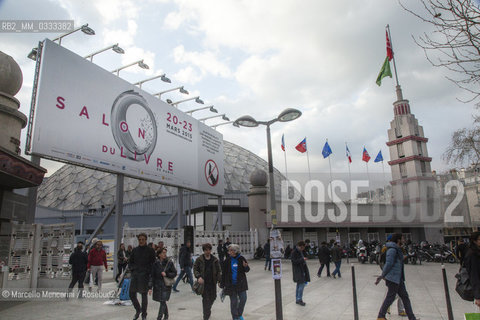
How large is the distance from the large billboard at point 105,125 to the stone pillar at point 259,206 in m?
7.31

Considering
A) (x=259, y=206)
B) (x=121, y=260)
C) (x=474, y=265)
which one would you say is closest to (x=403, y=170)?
(x=259, y=206)

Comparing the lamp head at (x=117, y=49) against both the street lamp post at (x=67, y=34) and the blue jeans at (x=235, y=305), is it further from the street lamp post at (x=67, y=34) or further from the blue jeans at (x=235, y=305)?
the blue jeans at (x=235, y=305)

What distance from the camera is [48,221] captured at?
4109 centimetres

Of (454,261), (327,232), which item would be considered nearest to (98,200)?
(327,232)

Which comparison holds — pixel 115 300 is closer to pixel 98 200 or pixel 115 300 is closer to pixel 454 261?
pixel 454 261

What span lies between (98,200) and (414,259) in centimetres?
3496

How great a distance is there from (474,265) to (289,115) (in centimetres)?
625

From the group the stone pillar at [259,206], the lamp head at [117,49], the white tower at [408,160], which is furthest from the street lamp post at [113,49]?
the white tower at [408,160]

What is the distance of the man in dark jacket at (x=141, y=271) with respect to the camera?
7.17 m

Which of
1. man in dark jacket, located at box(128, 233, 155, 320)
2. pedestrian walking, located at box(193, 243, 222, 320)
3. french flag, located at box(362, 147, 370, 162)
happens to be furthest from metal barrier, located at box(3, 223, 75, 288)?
french flag, located at box(362, 147, 370, 162)

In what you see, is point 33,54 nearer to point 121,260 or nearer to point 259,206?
point 121,260

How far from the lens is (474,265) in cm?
492

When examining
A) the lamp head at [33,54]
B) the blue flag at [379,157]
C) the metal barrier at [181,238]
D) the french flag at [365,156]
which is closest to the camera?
the lamp head at [33,54]

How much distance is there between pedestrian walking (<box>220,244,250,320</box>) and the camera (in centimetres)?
696
